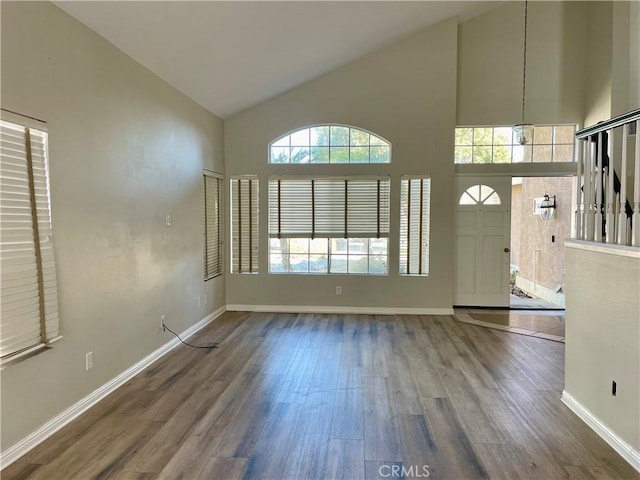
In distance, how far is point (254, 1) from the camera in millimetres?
3166

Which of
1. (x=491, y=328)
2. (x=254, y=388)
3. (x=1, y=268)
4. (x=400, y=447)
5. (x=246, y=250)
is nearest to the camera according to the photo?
(x=1, y=268)

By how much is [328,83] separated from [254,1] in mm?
2384

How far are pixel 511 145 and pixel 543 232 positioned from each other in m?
2.37

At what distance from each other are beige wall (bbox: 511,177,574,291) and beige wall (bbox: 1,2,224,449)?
5.73 meters

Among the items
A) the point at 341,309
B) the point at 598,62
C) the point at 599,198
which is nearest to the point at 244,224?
the point at 341,309

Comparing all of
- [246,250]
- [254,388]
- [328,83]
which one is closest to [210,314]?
[246,250]

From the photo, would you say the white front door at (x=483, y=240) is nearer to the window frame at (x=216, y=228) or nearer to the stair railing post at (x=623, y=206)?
the stair railing post at (x=623, y=206)

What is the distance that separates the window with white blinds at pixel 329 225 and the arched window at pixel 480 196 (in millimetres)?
1298

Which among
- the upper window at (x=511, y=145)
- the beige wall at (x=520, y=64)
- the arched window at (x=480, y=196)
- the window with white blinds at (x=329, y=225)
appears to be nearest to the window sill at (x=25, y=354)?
the window with white blinds at (x=329, y=225)

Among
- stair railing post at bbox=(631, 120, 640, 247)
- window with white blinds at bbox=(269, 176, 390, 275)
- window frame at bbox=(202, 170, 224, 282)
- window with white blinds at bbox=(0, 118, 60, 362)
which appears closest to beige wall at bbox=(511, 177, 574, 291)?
window with white blinds at bbox=(269, 176, 390, 275)

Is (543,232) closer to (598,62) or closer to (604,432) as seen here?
(598,62)

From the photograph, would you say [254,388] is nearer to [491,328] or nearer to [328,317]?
[328,317]

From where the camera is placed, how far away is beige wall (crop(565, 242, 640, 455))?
7.17 feet

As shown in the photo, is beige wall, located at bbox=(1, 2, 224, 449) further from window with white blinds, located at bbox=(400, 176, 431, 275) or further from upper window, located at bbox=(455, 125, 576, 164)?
upper window, located at bbox=(455, 125, 576, 164)
